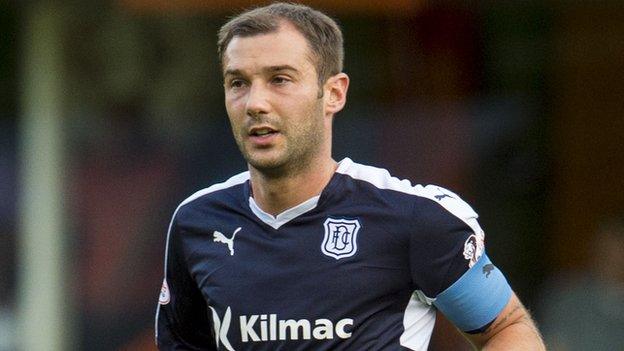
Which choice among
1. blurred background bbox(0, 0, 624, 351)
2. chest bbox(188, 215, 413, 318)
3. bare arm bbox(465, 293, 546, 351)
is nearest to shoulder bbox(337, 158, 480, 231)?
chest bbox(188, 215, 413, 318)

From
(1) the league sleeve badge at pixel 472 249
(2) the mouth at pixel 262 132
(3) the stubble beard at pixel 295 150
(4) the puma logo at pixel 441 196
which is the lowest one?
(1) the league sleeve badge at pixel 472 249

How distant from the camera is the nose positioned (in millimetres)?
4453

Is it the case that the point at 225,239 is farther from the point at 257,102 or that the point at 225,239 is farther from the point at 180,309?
the point at 257,102

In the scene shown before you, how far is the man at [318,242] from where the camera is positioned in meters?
4.48

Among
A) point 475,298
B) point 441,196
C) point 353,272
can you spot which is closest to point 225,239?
point 353,272

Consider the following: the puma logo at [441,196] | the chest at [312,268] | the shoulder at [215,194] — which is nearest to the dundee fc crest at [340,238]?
the chest at [312,268]

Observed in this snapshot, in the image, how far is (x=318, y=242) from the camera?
179 inches

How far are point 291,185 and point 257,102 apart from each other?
31 centimetres

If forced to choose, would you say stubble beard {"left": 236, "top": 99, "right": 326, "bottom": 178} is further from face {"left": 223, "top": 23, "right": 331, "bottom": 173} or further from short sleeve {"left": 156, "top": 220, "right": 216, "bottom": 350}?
short sleeve {"left": 156, "top": 220, "right": 216, "bottom": 350}

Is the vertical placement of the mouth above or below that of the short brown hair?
below

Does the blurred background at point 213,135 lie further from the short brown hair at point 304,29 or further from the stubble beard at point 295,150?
the stubble beard at point 295,150

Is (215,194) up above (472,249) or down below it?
above

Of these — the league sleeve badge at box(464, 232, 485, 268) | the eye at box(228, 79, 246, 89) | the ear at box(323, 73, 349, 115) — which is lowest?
the league sleeve badge at box(464, 232, 485, 268)

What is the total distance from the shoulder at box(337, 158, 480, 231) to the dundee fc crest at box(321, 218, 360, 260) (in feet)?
0.50
